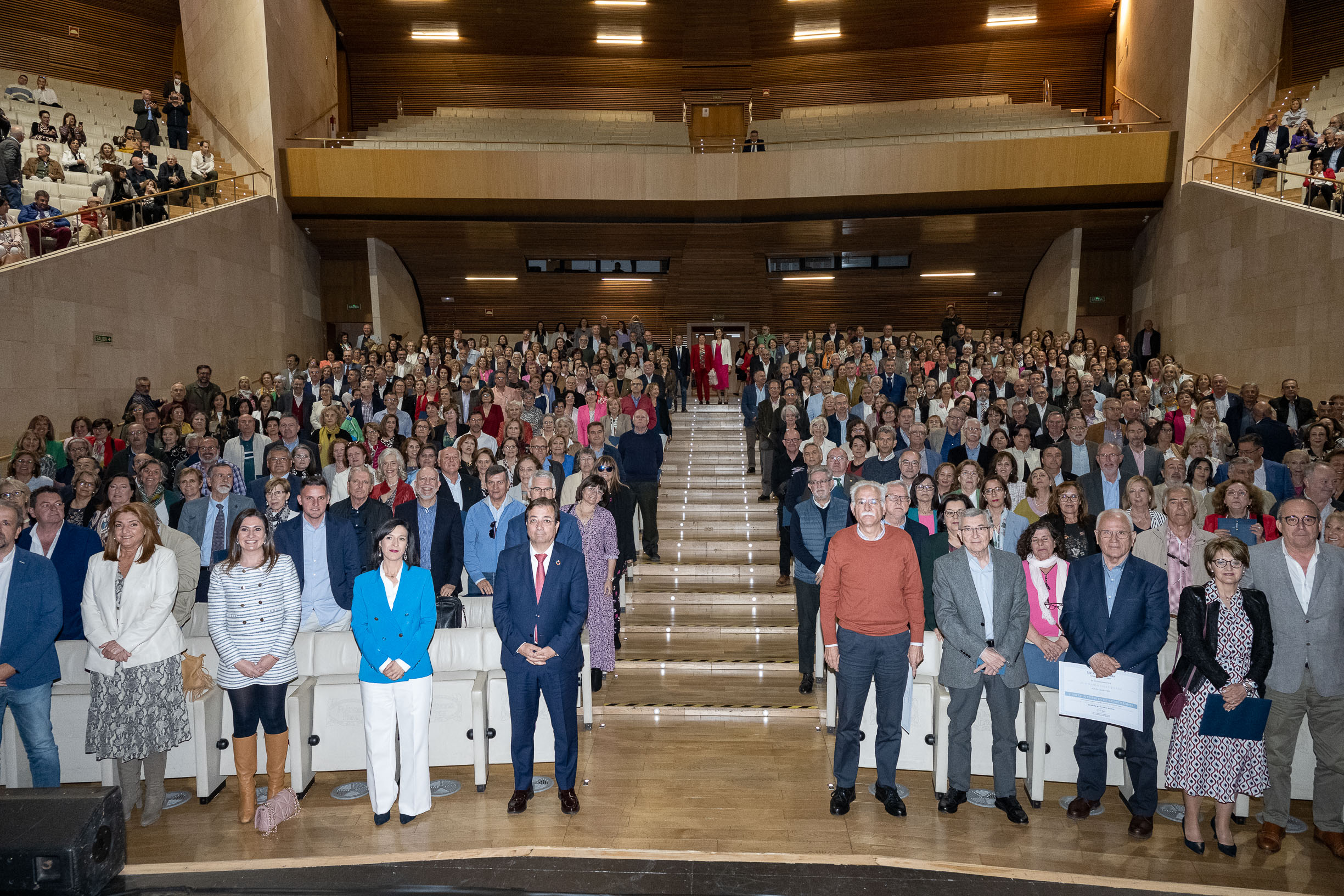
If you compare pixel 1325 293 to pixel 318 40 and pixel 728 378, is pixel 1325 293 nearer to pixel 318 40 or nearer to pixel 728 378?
pixel 728 378

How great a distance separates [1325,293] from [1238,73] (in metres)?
5.72

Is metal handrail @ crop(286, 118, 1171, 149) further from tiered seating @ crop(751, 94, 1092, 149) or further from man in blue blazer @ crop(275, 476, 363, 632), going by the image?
man in blue blazer @ crop(275, 476, 363, 632)

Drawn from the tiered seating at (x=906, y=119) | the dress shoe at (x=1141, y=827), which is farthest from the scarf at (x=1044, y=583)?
the tiered seating at (x=906, y=119)

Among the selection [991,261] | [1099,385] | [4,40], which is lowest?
[1099,385]

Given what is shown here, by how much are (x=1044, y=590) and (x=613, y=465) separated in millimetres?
3061

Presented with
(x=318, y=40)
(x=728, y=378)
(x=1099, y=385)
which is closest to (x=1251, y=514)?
(x=1099, y=385)

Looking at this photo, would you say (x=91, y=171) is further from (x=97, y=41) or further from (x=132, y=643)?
(x=132, y=643)

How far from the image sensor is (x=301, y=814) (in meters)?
4.11

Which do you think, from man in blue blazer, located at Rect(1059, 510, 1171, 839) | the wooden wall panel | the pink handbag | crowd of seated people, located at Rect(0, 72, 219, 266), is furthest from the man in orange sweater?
the wooden wall panel

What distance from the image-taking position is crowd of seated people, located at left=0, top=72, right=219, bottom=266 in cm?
874

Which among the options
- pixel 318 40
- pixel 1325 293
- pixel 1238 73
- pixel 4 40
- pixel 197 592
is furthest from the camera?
pixel 318 40

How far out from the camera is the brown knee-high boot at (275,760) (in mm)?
4043

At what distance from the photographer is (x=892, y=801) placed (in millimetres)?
4078

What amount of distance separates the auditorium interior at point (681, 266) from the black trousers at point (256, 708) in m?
0.40
